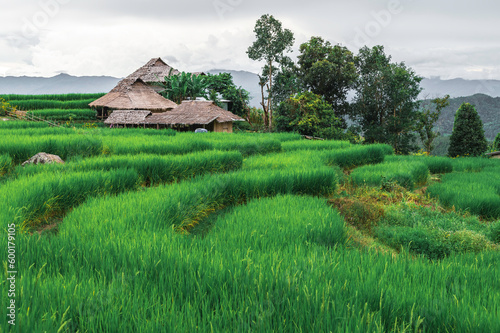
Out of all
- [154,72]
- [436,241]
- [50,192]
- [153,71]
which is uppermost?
[153,71]

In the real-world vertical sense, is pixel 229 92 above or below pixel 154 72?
below

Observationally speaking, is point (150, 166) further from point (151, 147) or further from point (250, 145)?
point (250, 145)

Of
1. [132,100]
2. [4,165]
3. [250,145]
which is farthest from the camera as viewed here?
[132,100]

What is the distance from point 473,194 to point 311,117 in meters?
18.9

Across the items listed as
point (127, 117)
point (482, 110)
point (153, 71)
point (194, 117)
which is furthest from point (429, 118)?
point (482, 110)

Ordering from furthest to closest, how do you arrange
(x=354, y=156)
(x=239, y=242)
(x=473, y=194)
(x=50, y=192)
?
(x=354, y=156)
(x=473, y=194)
(x=50, y=192)
(x=239, y=242)

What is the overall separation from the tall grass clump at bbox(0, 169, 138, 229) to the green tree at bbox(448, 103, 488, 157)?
22.7m

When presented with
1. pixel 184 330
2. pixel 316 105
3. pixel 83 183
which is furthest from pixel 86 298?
pixel 316 105

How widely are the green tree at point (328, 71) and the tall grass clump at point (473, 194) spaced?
21.0 m

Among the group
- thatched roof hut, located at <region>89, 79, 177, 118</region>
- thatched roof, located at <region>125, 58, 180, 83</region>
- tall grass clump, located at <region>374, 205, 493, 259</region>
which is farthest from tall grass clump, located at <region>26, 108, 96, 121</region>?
tall grass clump, located at <region>374, 205, 493, 259</region>

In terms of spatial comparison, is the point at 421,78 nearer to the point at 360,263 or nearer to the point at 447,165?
the point at 447,165

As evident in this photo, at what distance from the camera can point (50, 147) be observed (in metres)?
9.05

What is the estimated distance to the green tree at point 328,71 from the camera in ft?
96.6

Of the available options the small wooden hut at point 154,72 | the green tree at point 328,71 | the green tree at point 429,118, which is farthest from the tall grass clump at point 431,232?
the small wooden hut at point 154,72
